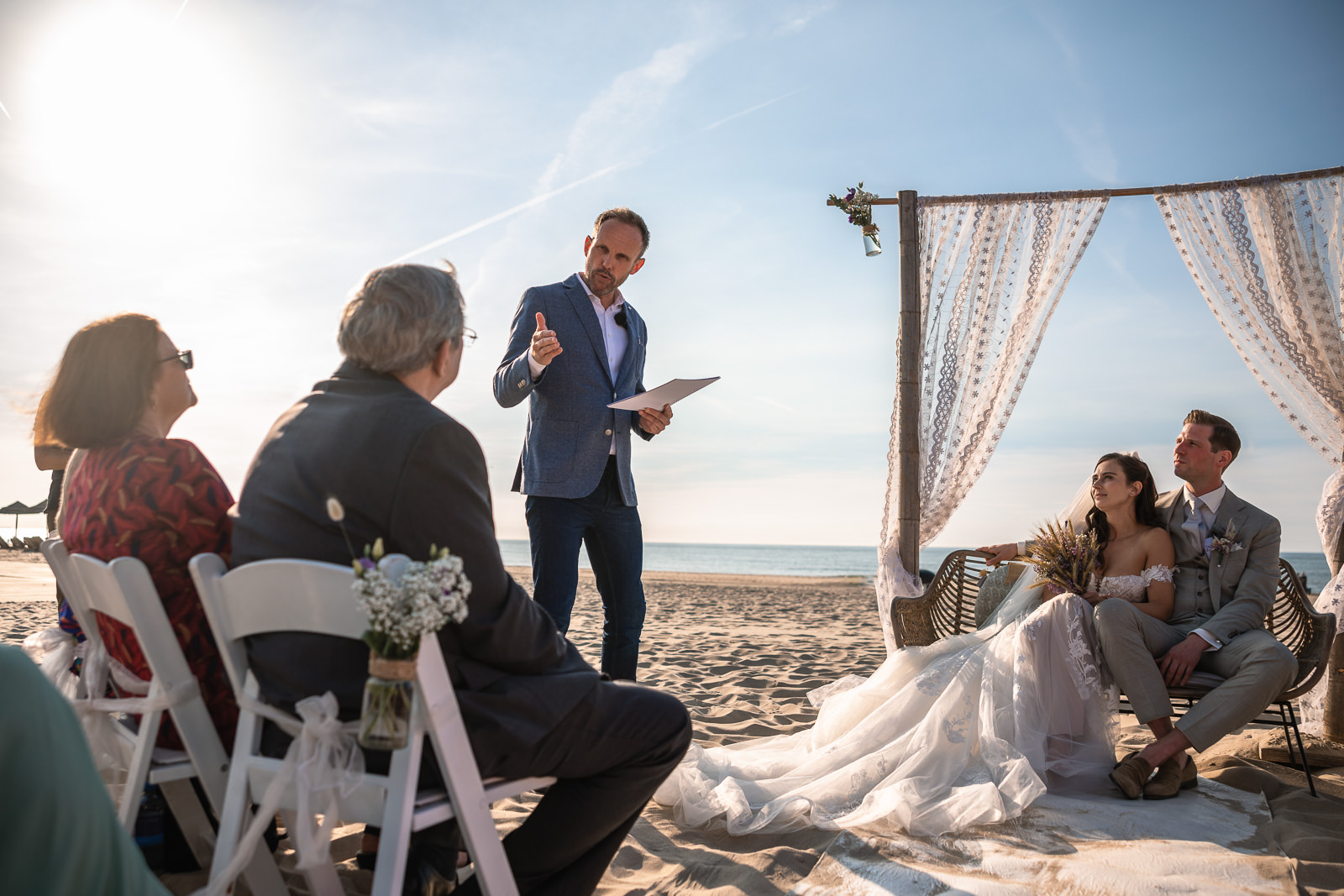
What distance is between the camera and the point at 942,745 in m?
2.87

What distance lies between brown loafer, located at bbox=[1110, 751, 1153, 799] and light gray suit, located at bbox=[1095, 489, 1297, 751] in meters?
0.20

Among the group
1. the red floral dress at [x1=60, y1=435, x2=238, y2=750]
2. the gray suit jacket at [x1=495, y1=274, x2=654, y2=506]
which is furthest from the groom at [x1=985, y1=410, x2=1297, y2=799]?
the red floral dress at [x1=60, y1=435, x2=238, y2=750]

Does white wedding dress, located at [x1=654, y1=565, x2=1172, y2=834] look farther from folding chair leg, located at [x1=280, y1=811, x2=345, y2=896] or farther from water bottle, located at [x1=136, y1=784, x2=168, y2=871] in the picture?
water bottle, located at [x1=136, y1=784, x2=168, y2=871]

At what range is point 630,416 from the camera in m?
3.21

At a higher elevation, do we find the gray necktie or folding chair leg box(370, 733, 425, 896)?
the gray necktie

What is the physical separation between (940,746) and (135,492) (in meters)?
2.51

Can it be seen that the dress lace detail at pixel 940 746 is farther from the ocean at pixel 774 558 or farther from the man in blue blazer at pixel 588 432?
the ocean at pixel 774 558

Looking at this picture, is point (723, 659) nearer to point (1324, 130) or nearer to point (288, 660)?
point (288, 660)

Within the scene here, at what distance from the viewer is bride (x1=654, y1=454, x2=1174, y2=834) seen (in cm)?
258

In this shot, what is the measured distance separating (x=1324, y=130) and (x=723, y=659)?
202 inches

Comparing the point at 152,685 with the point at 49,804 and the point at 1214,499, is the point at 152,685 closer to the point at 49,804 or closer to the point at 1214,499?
the point at 49,804

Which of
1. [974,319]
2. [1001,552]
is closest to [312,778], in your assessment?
[1001,552]

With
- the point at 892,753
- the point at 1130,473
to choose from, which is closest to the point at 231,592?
the point at 892,753

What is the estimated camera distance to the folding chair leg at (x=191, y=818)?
199cm
